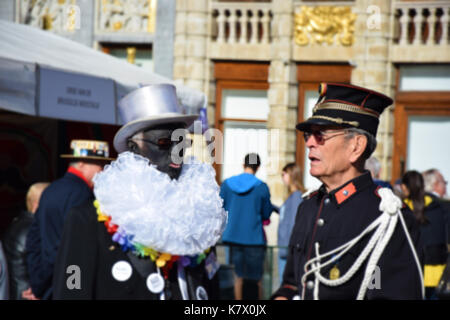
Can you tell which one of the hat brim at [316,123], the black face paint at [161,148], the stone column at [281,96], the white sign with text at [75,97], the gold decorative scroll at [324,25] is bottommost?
the black face paint at [161,148]

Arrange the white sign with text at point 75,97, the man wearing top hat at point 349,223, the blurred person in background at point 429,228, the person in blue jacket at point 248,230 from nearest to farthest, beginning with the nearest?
the man wearing top hat at point 349,223, the person in blue jacket at point 248,230, the white sign with text at point 75,97, the blurred person in background at point 429,228

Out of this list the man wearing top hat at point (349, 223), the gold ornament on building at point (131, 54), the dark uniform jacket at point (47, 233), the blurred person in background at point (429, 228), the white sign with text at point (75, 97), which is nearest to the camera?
the man wearing top hat at point (349, 223)

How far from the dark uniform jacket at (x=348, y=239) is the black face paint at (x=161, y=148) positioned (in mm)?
733

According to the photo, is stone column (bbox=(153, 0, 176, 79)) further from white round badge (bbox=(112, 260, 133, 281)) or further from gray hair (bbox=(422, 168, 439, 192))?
white round badge (bbox=(112, 260, 133, 281))

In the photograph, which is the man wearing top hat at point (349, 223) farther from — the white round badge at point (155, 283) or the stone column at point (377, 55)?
the stone column at point (377, 55)

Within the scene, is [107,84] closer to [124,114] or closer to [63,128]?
[63,128]

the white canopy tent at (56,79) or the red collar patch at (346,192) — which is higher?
the white canopy tent at (56,79)

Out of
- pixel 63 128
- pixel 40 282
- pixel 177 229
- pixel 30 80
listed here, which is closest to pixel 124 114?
pixel 177 229

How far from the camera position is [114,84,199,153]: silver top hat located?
3400 mm

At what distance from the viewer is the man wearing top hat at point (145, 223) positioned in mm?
3260

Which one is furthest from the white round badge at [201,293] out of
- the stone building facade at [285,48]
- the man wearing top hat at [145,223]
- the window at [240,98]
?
the window at [240,98]

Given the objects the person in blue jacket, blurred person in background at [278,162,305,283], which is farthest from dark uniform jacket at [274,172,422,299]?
blurred person in background at [278,162,305,283]

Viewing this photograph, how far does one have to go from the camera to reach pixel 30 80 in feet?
22.0
